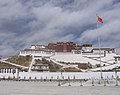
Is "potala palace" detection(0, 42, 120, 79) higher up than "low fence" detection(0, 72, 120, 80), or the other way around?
"potala palace" detection(0, 42, 120, 79)

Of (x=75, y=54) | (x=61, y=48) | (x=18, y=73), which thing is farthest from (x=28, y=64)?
(x=61, y=48)

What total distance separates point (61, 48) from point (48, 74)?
145 feet

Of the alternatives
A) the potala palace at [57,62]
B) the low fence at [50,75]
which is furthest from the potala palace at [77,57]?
the low fence at [50,75]

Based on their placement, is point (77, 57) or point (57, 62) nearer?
point (57, 62)

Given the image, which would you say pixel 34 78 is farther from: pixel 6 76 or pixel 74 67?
pixel 74 67

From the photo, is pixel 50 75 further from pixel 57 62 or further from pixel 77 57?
pixel 77 57

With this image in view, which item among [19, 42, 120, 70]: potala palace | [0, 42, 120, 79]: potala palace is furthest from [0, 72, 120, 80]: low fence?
[19, 42, 120, 70]: potala palace

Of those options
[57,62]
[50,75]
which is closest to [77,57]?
[57,62]

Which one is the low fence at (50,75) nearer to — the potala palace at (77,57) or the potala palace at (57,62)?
the potala palace at (57,62)

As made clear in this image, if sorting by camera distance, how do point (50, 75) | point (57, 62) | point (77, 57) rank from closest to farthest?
1. point (50, 75)
2. point (57, 62)
3. point (77, 57)

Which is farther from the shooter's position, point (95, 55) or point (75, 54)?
point (95, 55)

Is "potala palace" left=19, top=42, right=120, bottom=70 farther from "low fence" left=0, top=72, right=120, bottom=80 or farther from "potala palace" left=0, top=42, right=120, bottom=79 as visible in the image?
"low fence" left=0, top=72, right=120, bottom=80

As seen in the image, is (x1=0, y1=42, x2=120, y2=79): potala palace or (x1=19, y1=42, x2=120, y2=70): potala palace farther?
(x1=19, y1=42, x2=120, y2=70): potala palace

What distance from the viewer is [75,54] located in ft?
283
